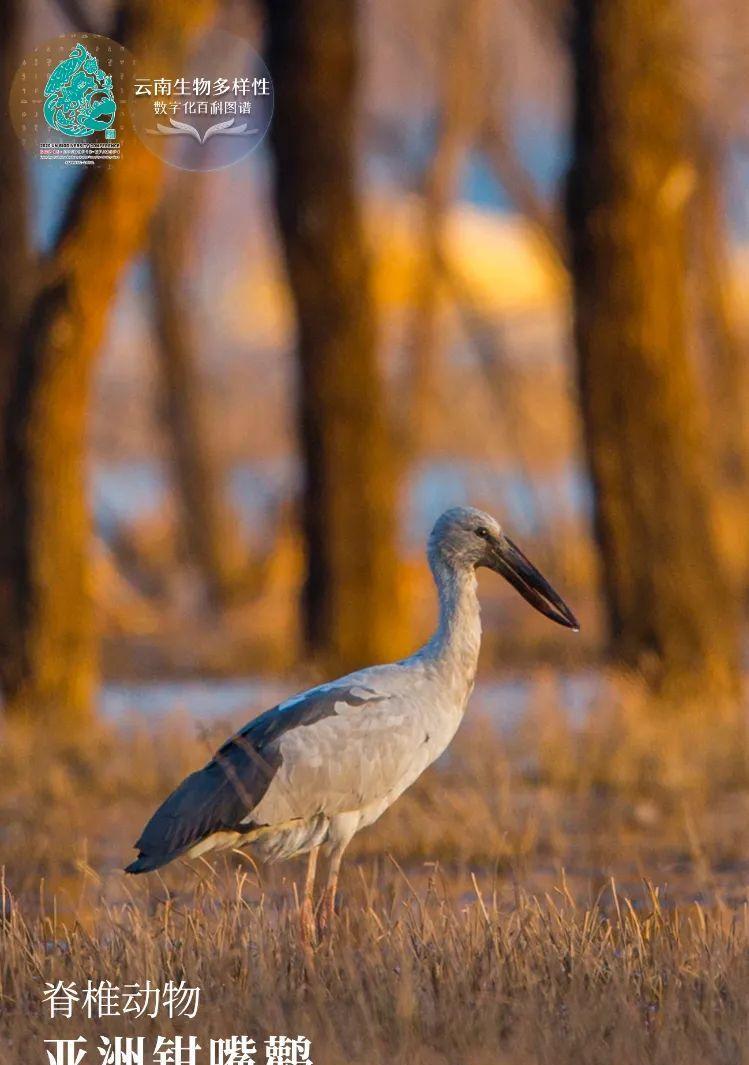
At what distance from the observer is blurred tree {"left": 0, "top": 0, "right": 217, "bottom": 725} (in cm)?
1056

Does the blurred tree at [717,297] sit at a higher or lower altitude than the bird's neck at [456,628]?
higher

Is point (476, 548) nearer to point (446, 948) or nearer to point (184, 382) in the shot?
point (446, 948)

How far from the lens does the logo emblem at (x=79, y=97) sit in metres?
9.85

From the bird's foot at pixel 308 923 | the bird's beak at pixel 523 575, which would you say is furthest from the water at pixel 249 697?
the bird's foot at pixel 308 923

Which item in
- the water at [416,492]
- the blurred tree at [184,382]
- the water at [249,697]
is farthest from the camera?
the blurred tree at [184,382]

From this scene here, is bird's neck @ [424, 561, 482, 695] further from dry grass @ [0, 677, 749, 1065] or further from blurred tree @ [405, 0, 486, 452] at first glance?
blurred tree @ [405, 0, 486, 452]

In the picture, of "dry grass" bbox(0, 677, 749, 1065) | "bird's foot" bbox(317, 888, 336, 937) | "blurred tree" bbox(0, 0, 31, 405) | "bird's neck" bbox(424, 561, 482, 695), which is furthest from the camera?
"blurred tree" bbox(0, 0, 31, 405)

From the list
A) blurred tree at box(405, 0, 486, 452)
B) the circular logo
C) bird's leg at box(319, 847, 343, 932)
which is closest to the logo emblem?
the circular logo

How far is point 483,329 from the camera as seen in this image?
789 inches

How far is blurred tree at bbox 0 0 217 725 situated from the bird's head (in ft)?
15.9

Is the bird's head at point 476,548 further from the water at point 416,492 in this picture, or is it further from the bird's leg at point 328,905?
the water at point 416,492

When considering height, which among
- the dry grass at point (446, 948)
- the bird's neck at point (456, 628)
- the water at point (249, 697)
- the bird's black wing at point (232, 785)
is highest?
the bird's neck at point (456, 628)

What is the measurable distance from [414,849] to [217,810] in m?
2.63

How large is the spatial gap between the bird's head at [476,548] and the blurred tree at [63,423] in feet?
15.9
